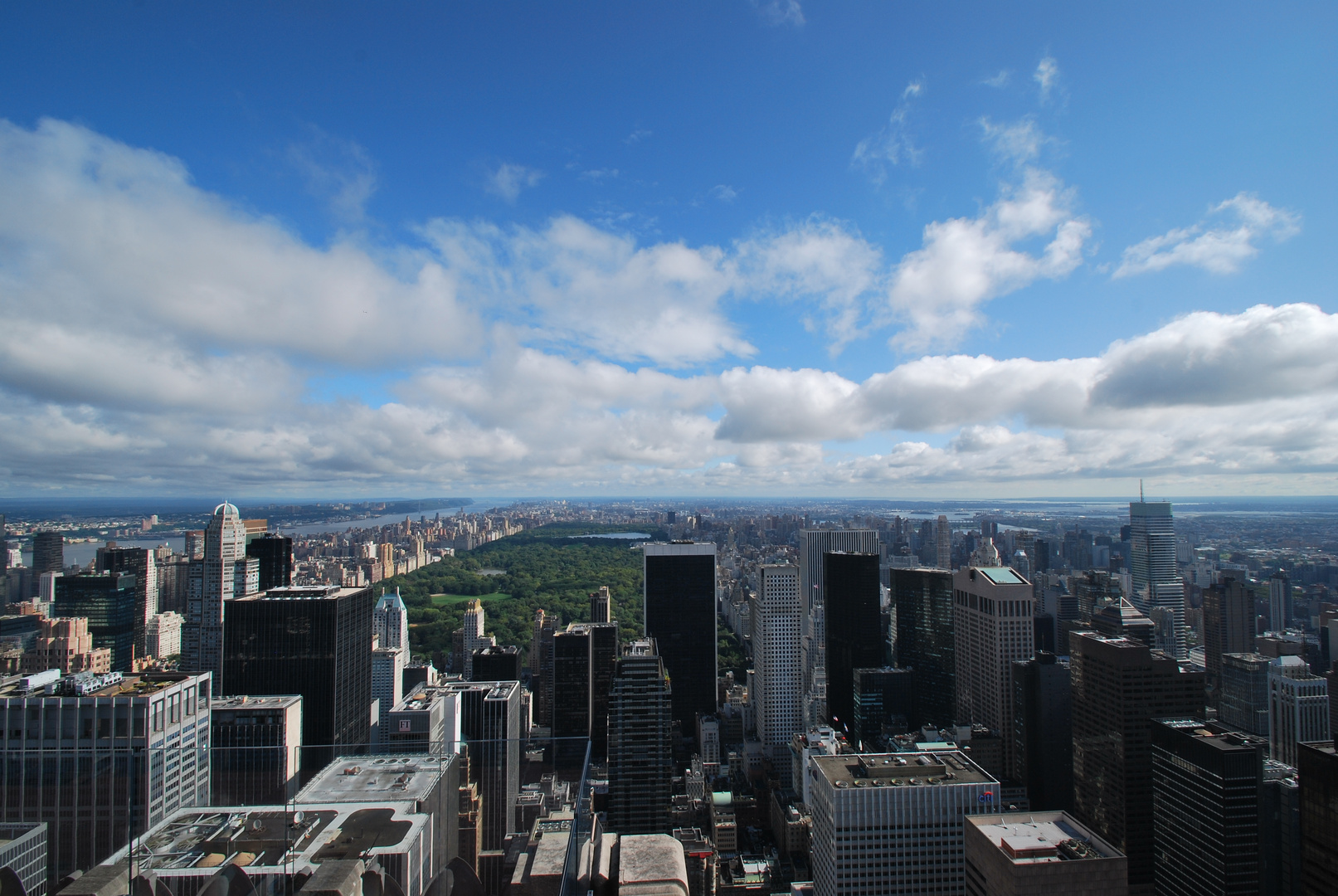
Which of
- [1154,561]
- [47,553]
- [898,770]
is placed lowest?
[898,770]

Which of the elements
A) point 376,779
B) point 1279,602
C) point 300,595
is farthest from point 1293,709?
point 300,595

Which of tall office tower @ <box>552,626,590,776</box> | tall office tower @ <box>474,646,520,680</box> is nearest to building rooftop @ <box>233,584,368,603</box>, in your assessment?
tall office tower @ <box>474,646,520,680</box>

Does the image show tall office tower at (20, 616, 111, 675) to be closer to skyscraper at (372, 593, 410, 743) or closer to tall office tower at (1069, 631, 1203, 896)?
skyscraper at (372, 593, 410, 743)

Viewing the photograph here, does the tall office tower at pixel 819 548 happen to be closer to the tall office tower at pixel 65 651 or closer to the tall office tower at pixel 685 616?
the tall office tower at pixel 685 616

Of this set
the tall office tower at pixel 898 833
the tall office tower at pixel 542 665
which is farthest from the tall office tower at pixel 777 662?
the tall office tower at pixel 898 833

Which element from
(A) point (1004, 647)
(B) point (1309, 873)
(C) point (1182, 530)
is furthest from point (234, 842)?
(C) point (1182, 530)

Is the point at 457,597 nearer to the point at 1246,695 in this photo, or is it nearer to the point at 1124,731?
the point at 1124,731
